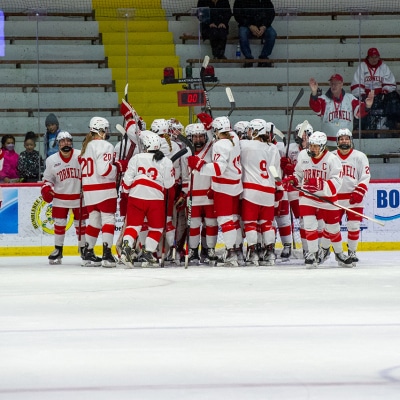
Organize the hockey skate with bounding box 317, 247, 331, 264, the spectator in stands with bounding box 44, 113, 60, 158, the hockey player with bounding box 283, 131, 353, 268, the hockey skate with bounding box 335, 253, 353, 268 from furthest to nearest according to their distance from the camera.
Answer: the spectator in stands with bounding box 44, 113, 60, 158 → the hockey skate with bounding box 317, 247, 331, 264 → the hockey skate with bounding box 335, 253, 353, 268 → the hockey player with bounding box 283, 131, 353, 268

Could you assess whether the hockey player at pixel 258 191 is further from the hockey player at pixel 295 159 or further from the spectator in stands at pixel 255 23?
the spectator in stands at pixel 255 23

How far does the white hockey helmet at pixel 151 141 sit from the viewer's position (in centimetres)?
881

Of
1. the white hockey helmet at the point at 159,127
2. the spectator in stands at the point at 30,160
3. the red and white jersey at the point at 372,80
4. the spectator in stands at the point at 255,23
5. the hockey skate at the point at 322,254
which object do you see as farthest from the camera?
the spectator in stands at the point at 255,23

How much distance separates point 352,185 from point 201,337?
465 cm

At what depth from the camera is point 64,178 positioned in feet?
30.8

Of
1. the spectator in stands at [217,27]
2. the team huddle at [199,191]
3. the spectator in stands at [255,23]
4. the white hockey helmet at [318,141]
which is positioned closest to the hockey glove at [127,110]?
the team huddle at [199,191]

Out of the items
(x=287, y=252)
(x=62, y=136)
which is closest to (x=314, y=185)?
(x=287, y=252)

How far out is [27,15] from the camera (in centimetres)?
1075

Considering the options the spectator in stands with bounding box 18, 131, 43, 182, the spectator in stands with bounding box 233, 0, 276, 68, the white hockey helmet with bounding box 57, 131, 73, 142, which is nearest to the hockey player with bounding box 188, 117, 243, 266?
the white hockey helmet with bounding box 57, 131, 73, 142

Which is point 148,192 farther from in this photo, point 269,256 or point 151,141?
point 269,256

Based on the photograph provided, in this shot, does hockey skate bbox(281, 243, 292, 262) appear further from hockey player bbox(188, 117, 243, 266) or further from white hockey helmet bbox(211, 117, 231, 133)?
white hockey helmet bbox(211, 117, 231, 133)

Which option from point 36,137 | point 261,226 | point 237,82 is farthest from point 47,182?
point 237,82

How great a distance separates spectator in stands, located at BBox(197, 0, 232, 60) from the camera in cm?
1153

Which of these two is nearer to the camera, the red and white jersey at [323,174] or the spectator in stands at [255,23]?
the red and white jersey at [323,174]
